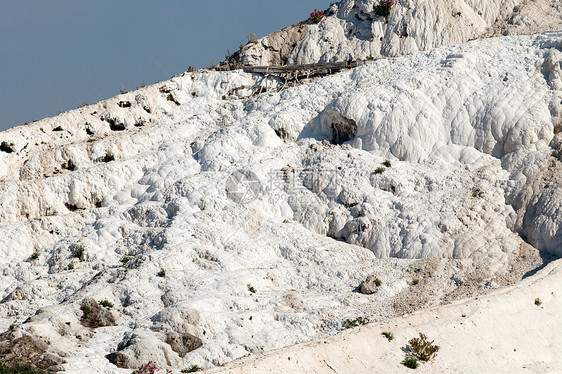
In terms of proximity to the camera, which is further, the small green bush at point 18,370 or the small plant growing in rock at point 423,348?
the small green bush at point 18,370

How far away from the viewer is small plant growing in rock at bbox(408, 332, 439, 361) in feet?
60.2

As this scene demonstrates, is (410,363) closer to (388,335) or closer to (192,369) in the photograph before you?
(388,335)

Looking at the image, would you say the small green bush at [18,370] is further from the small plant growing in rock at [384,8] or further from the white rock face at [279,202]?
the small plant growing in rock at [384,8]

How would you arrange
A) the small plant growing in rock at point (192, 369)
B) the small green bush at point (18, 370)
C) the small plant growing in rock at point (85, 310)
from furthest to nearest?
1. the small plant growing in rock at point (85, 310)
2. the small plant growing in rock at point (192, 369)
3. the small green bush at point (18, 370)

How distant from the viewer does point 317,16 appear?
43.5m

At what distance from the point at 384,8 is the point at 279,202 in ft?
57.1

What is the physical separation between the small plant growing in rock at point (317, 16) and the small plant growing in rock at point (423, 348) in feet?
95.2

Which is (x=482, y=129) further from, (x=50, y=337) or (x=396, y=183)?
(x=50, y=337)

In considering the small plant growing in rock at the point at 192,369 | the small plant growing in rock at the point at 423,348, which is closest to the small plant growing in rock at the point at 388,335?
the small plant growing in rock at the point at 423,348

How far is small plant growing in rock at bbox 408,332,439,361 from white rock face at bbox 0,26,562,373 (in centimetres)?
450

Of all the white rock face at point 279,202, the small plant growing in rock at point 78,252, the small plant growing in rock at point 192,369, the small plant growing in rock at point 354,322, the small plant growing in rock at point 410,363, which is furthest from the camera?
the small plant growing in rock at point 78,252

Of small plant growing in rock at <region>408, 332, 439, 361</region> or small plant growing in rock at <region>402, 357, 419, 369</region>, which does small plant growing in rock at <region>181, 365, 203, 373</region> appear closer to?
small plant growing in rock at <region>402, 357, 419, 369</region>

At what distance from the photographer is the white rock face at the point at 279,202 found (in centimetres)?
2388

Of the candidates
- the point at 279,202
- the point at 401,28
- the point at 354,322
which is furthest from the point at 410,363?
the point at 401,28
